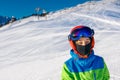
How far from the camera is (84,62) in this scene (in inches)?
141

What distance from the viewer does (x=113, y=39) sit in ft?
44.6

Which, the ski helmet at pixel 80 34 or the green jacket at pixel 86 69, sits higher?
the ski helmet at pixel 80 34

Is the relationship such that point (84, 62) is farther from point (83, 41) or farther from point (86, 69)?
point (83, 41)

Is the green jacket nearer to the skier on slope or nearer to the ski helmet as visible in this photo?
the skier on slope

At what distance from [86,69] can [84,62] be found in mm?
103

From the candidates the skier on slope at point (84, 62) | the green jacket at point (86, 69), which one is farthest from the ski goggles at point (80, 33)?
the green jacket at point (86, 69)

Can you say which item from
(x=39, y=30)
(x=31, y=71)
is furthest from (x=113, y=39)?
(x=39, y=30)

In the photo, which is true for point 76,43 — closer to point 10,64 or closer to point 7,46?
point 10,64

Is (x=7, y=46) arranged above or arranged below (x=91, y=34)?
below

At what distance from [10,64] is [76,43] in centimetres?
857

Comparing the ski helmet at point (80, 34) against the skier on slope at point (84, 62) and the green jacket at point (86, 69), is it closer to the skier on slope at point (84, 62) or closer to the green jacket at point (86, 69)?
the skier on slope at point (84, 62)

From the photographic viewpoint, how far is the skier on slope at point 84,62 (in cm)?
361

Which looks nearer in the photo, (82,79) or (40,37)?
(82,79)

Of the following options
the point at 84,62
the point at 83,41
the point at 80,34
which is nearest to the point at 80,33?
the point at 80,34
